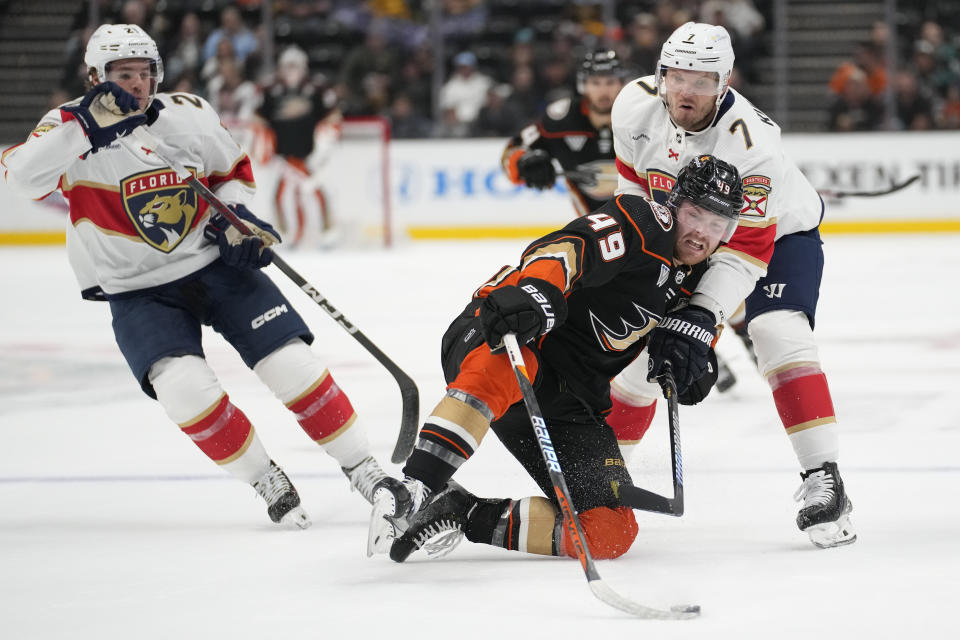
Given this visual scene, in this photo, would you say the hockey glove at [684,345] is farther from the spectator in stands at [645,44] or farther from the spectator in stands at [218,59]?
the spectator in stands at [218,59]

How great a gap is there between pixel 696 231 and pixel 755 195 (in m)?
0.22

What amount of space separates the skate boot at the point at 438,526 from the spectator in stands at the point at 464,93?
8008mm

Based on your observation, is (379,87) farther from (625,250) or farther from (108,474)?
(625,250)

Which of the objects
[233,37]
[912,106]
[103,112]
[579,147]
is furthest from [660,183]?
[233,37]

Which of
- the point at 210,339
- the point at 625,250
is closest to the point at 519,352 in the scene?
the point at 625,250

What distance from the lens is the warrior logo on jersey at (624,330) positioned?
8.92ft

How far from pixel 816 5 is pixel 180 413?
914cm

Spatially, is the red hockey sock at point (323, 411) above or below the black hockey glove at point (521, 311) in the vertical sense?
below

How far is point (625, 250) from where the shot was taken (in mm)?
2590

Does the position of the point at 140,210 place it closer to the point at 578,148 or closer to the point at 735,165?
the point at 735,165

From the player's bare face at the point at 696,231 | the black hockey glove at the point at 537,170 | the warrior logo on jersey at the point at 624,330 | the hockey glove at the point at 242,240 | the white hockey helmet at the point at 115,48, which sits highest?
the white hockey helmet at the point at 115,48

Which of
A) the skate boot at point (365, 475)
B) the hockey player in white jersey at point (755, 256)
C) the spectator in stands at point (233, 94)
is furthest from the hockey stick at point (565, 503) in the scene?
the spectator in stands at point (233, 94)

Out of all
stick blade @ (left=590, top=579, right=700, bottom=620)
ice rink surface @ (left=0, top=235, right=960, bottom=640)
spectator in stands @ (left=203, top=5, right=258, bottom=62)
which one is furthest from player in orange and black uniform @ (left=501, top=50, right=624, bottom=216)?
spectator in stands @ (left=203, top=5, right=258, bottom=62)

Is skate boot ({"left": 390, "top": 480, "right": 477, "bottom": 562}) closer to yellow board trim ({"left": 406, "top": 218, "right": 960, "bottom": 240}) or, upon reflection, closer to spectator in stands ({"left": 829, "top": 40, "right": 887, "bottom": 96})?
yellow board trim ({"left": 406, "top": 218, "right": 960, "bottom": 240})
